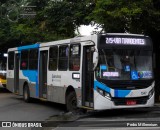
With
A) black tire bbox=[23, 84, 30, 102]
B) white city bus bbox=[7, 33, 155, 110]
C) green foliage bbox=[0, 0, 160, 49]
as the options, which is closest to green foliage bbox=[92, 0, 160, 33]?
green foliage bbox=[0, 0, 160, 49]

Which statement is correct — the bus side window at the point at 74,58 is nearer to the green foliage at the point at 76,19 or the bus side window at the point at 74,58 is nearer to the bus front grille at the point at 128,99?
the bus front grille at the point at 128,99

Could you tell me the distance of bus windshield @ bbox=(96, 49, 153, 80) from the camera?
46.8ft

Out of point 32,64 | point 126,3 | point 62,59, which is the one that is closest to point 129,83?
point 62,59

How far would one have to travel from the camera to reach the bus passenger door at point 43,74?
1927 cm

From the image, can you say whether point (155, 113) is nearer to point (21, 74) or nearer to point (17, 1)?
point (21, 74)

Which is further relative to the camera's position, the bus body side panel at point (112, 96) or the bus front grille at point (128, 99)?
the bus front grille at point (128, 99)

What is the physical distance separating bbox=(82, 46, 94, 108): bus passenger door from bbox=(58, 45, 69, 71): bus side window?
1769 mm

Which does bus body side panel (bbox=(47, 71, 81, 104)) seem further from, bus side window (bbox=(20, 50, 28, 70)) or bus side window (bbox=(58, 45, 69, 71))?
bus side window (bbox=(20, 50, 28, 70))

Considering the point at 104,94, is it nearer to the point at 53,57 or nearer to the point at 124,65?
the point at 124,65

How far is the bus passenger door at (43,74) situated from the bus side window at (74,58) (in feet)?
10.5

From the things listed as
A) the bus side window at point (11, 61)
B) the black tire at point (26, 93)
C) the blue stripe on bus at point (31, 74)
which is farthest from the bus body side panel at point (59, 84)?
the bus side window at point (11, 61)

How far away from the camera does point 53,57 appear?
59.6ft

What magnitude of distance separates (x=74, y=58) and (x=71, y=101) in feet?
5.42

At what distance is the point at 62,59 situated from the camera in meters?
17.1
